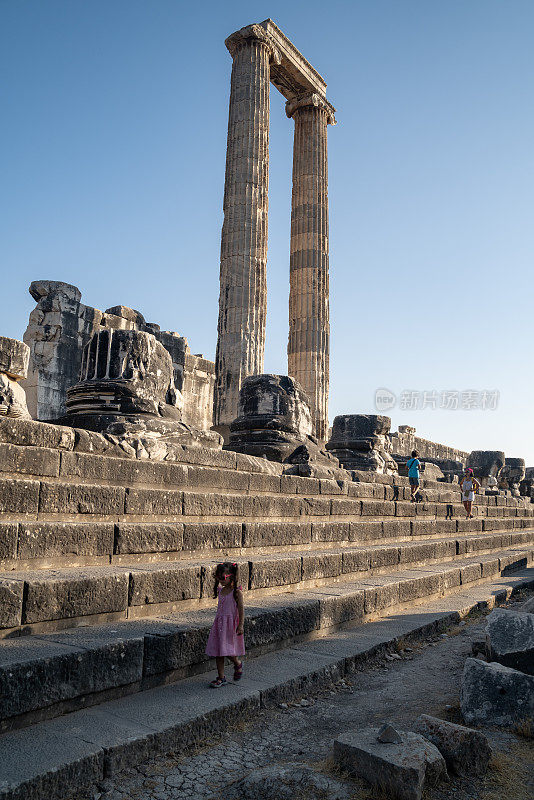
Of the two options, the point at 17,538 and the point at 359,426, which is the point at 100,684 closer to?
the point at 17,538

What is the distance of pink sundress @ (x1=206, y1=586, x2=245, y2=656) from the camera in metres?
3.44

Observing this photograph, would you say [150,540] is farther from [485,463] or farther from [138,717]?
[485,463]

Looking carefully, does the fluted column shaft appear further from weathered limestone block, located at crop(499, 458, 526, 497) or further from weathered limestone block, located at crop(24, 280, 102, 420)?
weathered limestone block, located at crop(499, 458, 526, 497)

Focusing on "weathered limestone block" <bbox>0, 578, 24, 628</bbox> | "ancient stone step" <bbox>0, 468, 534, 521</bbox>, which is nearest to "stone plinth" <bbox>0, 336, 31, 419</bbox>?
"ancient stone step" <bbox>0, 468, 534, 521</bbox>

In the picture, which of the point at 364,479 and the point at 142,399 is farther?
the point at 364,479

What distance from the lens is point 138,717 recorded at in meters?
2.82

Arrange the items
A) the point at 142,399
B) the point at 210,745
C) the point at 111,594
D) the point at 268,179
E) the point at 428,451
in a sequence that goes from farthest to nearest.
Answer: the point at 428,451 < the point at 268,179 < the point at 142,399 < the point at 111,594 < the point at 210,745

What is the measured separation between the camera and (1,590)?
9.77ft

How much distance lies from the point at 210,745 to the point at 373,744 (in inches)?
31.2

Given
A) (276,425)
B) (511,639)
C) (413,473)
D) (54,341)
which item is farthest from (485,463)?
(511,639)

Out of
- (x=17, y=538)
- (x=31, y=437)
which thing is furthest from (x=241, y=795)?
(x=31, y=437)

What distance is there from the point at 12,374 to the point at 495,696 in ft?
16.9

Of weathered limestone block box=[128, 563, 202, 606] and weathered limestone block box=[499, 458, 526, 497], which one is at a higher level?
weathered limestone block box=[499, 458, 526, 497]

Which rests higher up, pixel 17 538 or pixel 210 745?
pixel 17 538
